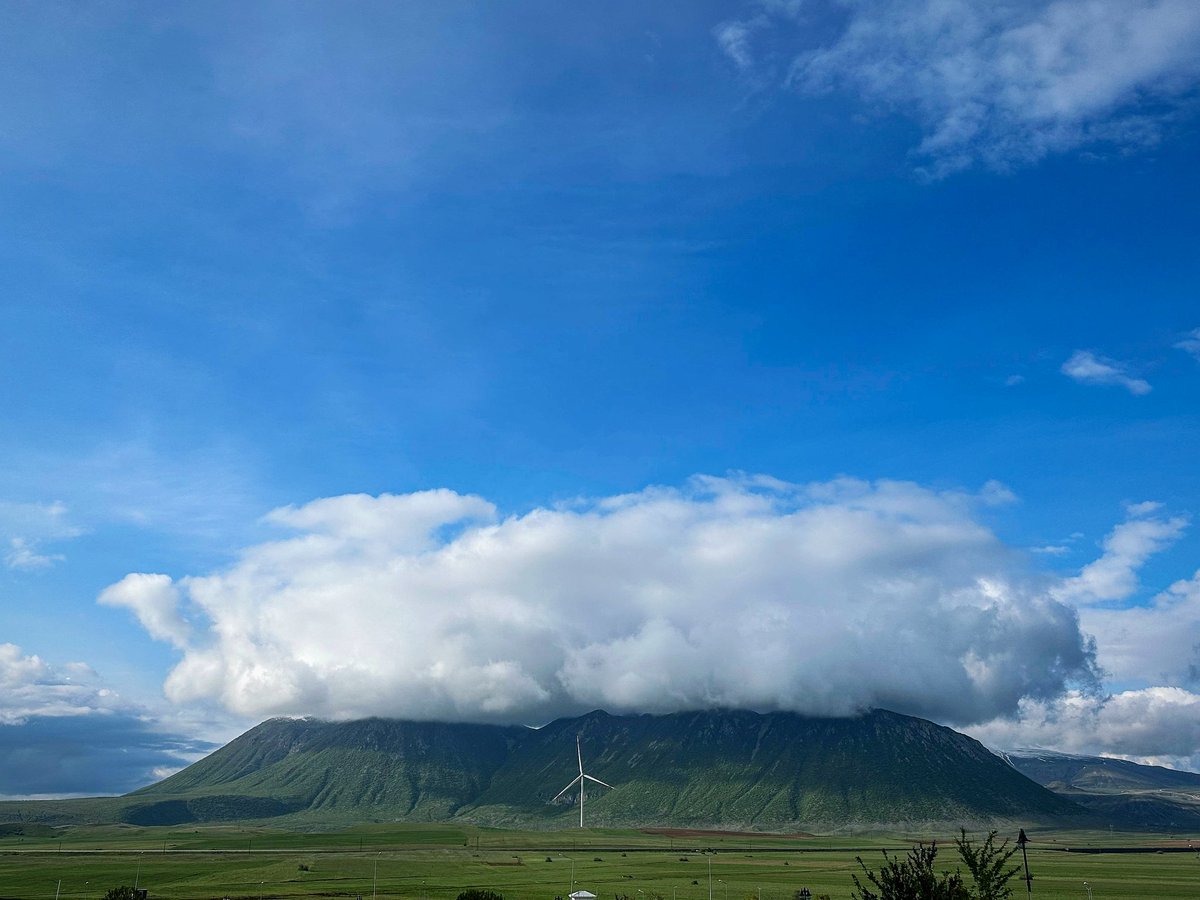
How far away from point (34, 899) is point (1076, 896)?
741 ft

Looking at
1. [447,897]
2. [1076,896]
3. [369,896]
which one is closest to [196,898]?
[369,896]

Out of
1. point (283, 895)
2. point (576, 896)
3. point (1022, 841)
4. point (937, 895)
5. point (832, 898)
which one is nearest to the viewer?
point (937, 895)

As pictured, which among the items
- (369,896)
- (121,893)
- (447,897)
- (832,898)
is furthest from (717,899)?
(121,893)

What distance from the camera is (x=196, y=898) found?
194750 millimetres

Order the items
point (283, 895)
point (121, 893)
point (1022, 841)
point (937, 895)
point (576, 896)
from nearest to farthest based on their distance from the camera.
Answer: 1. point (937, 895)
2. point (1022, 841)
3. point (121, 893)
4. point (576, 896)
5. point (283, 895)

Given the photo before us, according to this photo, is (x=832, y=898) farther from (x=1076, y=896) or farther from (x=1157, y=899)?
(x=1157, y=899)

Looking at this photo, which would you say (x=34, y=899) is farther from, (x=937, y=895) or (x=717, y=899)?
(x=937, y=895)

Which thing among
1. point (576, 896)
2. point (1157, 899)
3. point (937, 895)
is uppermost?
point (937, 895)

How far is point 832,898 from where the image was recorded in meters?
183

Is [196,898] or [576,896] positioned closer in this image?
[576,896]

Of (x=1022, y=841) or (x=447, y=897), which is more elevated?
(x=1022, y=841)

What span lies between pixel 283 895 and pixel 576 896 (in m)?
121

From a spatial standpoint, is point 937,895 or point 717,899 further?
point 717,899

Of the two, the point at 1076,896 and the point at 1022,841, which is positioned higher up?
the point at 1022,841
